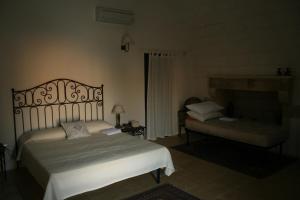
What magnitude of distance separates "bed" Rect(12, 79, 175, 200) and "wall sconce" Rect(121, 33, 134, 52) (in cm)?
93

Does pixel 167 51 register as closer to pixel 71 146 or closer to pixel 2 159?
pixel 71 146

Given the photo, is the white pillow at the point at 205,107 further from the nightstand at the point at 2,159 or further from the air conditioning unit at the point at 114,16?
the nightstand at the point at 2,159

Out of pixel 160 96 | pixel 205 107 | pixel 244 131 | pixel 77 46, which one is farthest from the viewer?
pixel 160 96

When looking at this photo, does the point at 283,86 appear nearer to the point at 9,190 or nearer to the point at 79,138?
the point at 79,138

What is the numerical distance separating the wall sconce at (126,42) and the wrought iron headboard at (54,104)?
893 millimetres

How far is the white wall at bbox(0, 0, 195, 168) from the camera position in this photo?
3.70 m

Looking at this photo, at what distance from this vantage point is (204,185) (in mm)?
3336

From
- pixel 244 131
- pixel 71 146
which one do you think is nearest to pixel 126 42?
pixel 71 146

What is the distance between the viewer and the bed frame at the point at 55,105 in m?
3.83

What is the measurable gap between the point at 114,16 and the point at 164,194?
3177mm

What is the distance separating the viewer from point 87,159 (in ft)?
9.42

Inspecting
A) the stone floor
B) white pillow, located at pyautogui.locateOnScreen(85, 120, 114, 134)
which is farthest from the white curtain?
the stone floor

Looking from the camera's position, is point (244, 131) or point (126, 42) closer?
point (244, 131)

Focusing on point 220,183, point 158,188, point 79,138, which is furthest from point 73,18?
point 220,183
